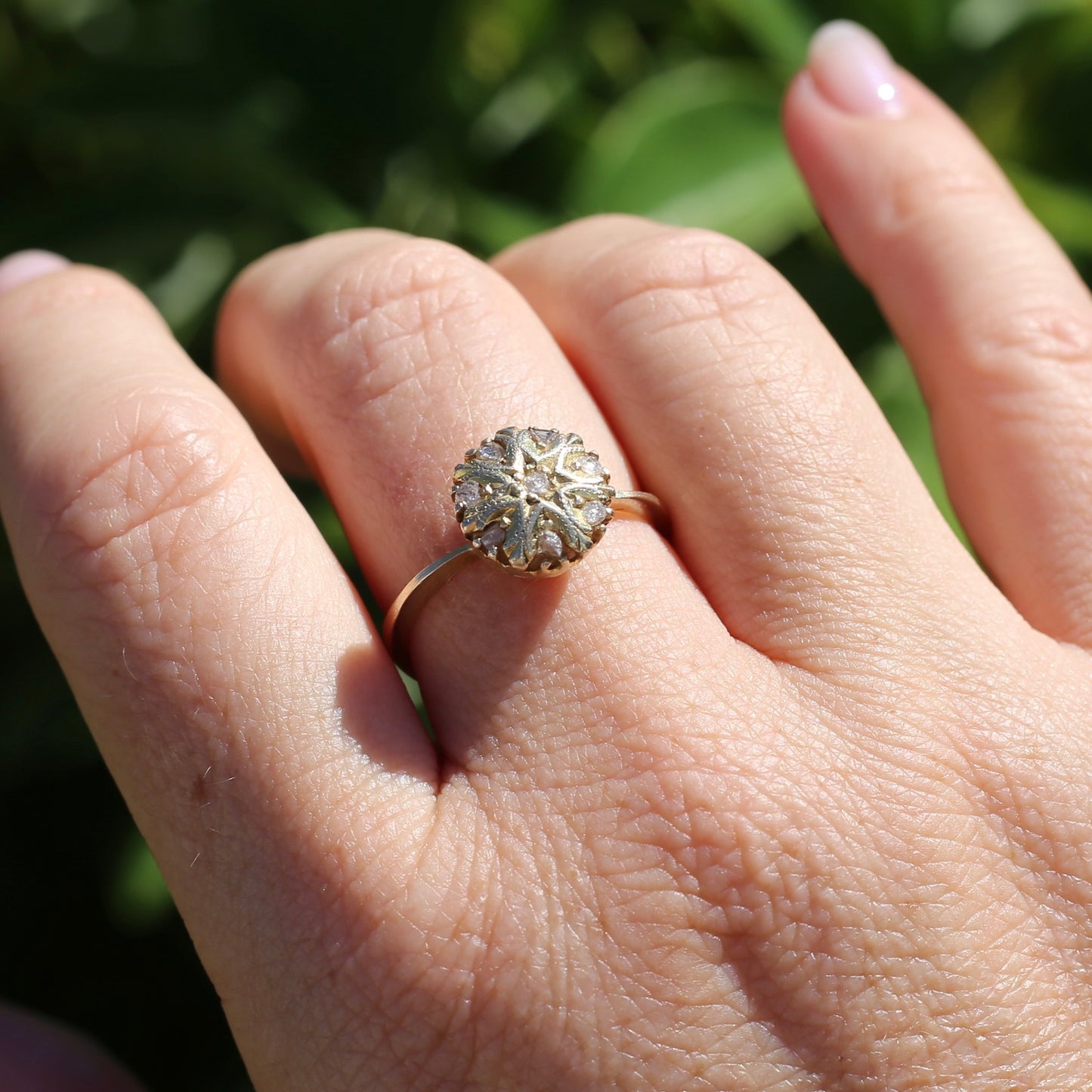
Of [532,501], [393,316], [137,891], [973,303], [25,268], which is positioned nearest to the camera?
[532,501]

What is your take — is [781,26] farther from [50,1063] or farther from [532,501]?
[50,1063]

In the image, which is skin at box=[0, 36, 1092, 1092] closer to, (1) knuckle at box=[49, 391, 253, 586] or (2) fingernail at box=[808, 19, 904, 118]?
(1) knuckle at box=[49, 391, 253, 586]

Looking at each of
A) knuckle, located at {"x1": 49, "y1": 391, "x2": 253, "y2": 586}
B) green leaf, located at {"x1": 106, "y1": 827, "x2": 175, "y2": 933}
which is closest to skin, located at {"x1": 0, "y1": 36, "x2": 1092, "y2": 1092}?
knuckle, located at {"x1": 49, "y1": 391, "x2": 253, "y2": 586}

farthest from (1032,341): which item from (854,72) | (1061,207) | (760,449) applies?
(1061,207)

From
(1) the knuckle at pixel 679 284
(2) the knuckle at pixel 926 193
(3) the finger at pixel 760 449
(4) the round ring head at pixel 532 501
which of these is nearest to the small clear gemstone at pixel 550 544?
(4) the round ring head at pixel 532 501

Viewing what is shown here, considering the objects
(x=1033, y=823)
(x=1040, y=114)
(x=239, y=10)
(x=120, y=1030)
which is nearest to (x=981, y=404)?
(x=1033, y=823)

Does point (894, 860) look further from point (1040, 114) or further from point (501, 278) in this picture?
point (1040, 114)
